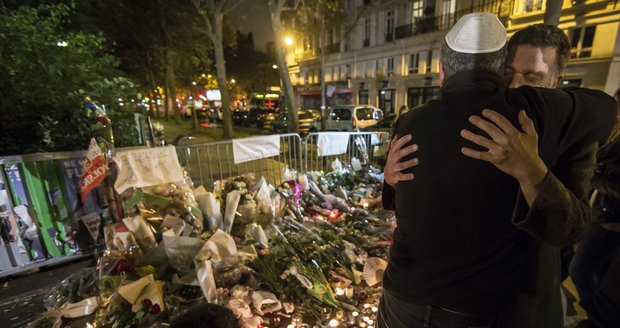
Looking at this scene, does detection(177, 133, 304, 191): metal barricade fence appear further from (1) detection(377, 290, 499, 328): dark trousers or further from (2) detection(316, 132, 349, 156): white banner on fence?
(1) detection(377, 290, 499, 328): dark trousers

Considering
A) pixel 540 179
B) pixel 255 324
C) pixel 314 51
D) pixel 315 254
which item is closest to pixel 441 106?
pixel 540 179

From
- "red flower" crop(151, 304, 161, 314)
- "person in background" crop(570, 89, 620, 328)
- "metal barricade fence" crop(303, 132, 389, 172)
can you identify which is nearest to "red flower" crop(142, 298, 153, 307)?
"red flower" crop(151, 304, 161, 314)

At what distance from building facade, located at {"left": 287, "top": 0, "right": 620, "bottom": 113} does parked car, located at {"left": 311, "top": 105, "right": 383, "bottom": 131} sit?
345 cm

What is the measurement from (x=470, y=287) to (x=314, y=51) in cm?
3914

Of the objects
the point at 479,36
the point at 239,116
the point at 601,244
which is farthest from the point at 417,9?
the point at 479,36

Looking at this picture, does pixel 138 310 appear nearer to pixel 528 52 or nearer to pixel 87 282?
pixel 87 282

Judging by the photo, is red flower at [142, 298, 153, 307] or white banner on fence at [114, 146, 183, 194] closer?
red flower at [142, 298, 153, 307]

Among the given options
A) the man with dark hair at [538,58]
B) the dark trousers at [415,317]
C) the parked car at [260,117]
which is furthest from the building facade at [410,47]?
the dark trousers at [415,317]

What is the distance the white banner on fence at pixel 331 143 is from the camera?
604 centimetres

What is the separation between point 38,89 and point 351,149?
5.52 m

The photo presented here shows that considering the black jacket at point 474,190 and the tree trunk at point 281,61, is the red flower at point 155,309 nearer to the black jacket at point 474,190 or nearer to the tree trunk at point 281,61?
the black jacket at point 474,190

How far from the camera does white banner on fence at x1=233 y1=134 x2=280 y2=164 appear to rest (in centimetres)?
474

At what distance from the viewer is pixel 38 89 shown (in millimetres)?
4098

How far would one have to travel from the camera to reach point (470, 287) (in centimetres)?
106
